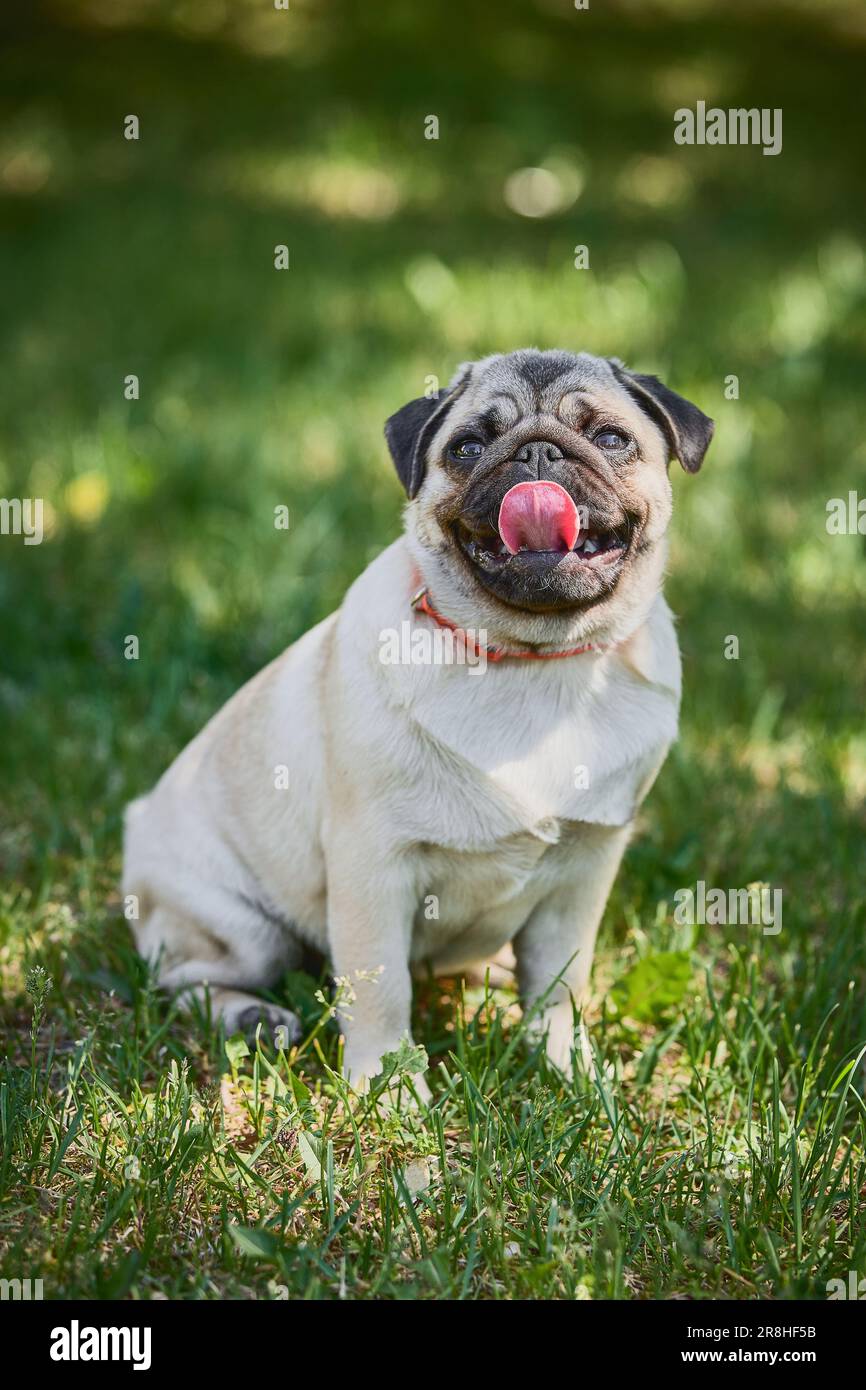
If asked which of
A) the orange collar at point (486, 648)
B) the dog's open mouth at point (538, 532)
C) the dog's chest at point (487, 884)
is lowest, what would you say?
the dog's chest at point (487, 884)

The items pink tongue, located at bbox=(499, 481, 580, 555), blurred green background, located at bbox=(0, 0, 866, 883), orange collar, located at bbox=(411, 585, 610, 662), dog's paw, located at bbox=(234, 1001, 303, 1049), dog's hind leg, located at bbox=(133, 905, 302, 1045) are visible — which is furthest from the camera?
blurred green background, located at bbox=(0, 0, 866, 883)

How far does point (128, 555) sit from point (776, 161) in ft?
24.2

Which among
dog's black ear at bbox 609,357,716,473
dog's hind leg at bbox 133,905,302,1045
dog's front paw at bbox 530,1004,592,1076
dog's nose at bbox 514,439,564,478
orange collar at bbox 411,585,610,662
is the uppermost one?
dog's black ear at bbox 609,357,716,473

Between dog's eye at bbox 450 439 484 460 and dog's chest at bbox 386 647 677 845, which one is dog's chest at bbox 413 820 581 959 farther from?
dog's eye at bbox 450 439 484 460

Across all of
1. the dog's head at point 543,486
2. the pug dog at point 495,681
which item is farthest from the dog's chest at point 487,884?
the dog's head at point 543,486

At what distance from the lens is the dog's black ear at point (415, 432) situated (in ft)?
9.45

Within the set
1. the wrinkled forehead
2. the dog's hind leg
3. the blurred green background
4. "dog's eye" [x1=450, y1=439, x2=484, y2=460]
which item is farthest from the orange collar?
the blurred green background

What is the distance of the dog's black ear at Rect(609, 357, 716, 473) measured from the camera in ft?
9.53

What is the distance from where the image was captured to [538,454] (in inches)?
106

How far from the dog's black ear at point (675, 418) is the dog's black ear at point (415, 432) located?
0.37 metres

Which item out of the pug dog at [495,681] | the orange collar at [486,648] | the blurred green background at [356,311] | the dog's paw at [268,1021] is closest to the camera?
the pug dog at [495,681]

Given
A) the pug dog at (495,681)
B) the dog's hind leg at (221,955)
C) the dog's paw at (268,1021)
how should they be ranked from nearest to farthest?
the pug dog at (495,681) < the dog's paw at (268,1021) < the dog's hind leg at (221,955)

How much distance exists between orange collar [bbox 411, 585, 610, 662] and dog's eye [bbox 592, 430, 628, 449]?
1.31ft

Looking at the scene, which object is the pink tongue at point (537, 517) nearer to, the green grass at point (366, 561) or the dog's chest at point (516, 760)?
the dog's chest at point (516, 760)
